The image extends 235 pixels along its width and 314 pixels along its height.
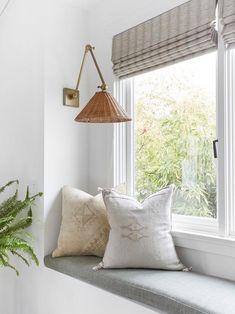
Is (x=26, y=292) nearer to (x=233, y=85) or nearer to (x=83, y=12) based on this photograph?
(x=233, y=85)

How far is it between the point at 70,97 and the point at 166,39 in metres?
0.85

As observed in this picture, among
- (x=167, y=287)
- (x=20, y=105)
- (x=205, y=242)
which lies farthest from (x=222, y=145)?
(x=20, y=105)

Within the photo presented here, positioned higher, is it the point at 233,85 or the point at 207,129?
the point at 233,85

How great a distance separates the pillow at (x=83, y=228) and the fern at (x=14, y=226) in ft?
0.74

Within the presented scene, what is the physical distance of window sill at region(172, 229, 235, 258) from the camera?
5.66ft

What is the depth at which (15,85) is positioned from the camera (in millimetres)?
2582

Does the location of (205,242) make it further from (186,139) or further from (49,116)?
(49,116)

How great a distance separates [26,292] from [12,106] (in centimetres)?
147

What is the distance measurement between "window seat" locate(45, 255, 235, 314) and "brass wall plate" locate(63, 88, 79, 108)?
1.16 meters

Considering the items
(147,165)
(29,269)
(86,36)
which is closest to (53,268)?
(29,269)

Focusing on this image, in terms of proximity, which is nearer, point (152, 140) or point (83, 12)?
point (152, 140)

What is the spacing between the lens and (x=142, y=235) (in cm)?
190

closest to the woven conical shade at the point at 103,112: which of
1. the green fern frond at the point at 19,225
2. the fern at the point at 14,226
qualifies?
the fern at the point at 14,226

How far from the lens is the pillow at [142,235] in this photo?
187 centimetres
